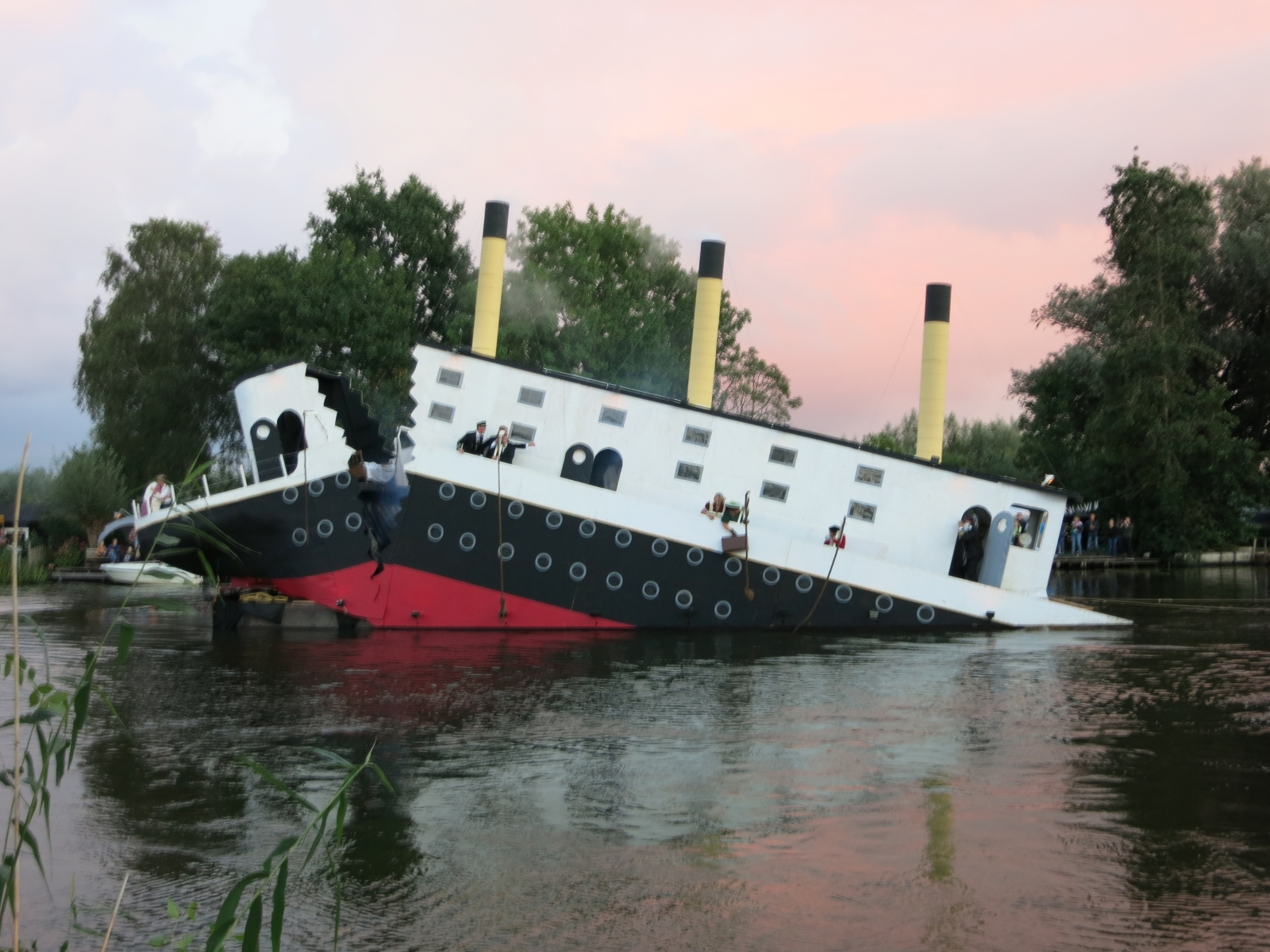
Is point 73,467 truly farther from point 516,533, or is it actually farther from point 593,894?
point 593,894

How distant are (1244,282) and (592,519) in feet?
112

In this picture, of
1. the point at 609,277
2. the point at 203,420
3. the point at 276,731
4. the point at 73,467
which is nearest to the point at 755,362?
the point at 609,277

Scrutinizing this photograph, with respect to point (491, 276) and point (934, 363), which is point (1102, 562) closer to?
point (934, 363)

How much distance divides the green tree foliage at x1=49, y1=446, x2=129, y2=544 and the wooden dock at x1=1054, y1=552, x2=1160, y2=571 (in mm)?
34287

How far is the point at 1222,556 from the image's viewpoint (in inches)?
2020

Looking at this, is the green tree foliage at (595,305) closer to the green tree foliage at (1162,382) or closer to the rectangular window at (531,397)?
the green tree foliage at (1162,382)

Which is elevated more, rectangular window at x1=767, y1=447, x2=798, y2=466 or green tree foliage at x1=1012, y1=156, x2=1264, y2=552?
green tree foliage at x1=1012, y1=156, x2=1264, y2=552

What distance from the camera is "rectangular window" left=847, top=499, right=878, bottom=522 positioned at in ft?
74.9

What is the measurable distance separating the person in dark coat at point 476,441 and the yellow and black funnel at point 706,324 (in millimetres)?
5979

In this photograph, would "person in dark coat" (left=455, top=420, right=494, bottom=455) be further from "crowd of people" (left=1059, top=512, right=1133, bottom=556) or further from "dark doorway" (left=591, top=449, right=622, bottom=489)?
"crowd of people" (left=1059, top=512, right=1133, bottom=556)

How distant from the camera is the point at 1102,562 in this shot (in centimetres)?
4909

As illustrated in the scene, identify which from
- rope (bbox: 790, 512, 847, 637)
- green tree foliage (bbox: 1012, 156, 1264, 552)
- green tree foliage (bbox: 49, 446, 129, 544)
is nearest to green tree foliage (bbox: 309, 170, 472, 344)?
green tree foliage (bbox: 49, 446, 129, 544)

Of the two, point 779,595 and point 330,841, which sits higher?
point 779,595

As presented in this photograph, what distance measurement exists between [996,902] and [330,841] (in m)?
4.23
